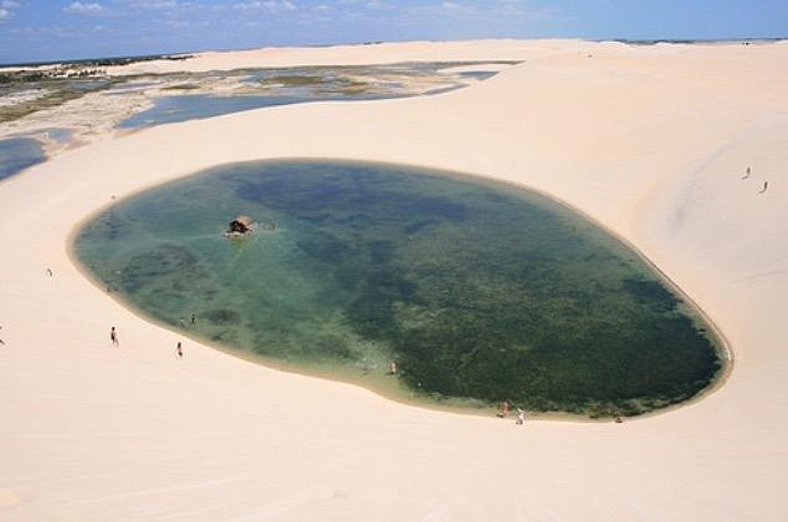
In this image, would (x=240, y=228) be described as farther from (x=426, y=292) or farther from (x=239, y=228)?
(x=426, y=292)

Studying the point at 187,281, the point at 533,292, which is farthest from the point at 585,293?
the point at 187,281

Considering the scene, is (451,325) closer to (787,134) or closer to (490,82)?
(787,134)

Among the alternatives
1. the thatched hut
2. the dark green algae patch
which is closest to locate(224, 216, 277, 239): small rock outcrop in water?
the thatched hut

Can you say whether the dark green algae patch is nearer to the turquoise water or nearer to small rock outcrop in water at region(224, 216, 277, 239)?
small rock outcrop in water at region(224, 216, 277, 239)

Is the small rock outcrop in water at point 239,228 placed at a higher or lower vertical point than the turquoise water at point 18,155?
lower

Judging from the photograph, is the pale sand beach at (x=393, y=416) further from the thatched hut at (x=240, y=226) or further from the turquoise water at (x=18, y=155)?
the thatched hut at (x=240, y=226)

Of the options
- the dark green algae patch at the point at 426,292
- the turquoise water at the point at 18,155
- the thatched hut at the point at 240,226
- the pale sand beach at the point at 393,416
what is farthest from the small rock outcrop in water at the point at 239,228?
the turquoise water at the point at 18,155
